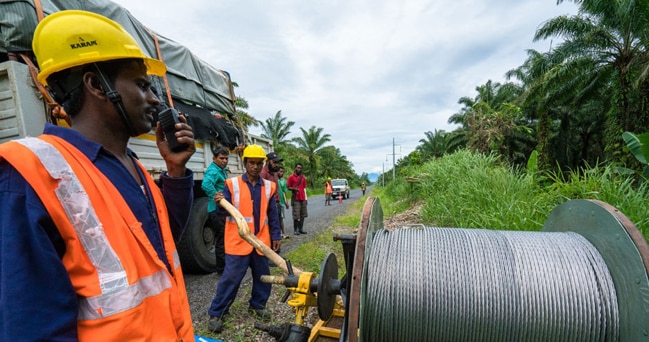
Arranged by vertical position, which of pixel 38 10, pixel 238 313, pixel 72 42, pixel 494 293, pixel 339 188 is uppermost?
pixel 38 10

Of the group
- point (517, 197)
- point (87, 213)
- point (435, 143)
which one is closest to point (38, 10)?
point (87, 213)

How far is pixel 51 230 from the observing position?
0.84 meters

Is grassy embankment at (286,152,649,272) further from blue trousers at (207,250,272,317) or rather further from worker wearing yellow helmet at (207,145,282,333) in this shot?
blue trousers at (207,250,272,317)

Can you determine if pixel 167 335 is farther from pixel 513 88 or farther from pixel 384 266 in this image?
pixel 513 88

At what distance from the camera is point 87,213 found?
2.92ft

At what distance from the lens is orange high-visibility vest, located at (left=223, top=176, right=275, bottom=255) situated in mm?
3109

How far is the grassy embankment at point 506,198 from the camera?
343 cm

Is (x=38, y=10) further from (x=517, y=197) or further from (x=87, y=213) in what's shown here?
(x=517, y=197)

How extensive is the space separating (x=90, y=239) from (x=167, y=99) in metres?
3.41

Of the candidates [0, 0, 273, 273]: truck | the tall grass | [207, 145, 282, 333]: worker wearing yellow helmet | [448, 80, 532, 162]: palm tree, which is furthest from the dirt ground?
[448, 80, 532, 162]: palm tree

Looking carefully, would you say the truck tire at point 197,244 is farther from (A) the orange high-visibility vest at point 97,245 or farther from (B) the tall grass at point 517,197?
(B) the tall grass at point 517,197

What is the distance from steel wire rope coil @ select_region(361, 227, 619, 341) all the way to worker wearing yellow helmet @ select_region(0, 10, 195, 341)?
102cm

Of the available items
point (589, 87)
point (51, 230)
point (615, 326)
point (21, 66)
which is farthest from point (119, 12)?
point (589, 87)

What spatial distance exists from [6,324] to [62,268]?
158 mm
